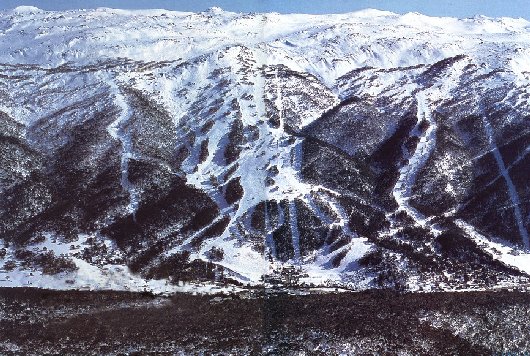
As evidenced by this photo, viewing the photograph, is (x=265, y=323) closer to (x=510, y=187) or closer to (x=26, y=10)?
(x=510, y=187)

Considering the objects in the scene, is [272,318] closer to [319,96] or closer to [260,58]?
[319,96]

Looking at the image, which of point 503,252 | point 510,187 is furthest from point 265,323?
point 510,187

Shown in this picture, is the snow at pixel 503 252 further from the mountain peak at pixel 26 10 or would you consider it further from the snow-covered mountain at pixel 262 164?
the mountain peak at pixel 26 10

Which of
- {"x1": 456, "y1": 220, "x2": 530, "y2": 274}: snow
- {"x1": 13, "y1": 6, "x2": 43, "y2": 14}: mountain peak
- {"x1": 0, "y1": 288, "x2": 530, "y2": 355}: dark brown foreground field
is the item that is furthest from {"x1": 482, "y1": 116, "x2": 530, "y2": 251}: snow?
{"x1": 13, "y1": 6, "x2": 43, "y2": 14}: mountain peak

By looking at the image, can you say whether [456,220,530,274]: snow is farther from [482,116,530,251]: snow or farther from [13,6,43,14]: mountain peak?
[13,6,43,14]: mountain peak

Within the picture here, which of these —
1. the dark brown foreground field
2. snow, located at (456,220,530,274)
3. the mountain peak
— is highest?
the mountain peak

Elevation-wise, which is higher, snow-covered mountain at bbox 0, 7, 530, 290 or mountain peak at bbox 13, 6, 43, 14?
mountain peak at bbox 13, 6, 43, 14
